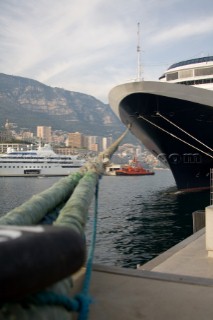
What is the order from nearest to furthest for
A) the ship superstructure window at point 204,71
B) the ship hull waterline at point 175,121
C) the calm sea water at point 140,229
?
the calm sea water at point 140,229 → the ship hull waterline at point 175,121 → the ship superstructure window at point 204,71

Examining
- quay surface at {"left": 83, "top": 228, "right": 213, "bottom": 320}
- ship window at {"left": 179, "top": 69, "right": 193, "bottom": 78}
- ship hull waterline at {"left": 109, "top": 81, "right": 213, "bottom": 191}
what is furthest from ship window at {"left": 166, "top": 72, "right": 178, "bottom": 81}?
quay surface at {"left": 83, "top": 228, "right": 213, "bottom": 320}

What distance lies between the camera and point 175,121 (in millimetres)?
25141

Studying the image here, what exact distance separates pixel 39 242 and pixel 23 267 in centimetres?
12

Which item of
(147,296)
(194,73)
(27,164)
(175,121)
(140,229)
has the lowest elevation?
(140,229)

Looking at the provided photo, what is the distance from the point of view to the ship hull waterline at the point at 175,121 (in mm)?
22422

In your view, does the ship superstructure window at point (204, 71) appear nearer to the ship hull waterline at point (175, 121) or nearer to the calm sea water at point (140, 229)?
the ship hull waterline at point (175, 121)

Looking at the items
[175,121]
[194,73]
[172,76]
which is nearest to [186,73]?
[194,73]

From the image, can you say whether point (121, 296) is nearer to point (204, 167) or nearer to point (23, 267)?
point (23, 267)

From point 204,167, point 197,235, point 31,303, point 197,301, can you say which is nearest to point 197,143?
point 204,167

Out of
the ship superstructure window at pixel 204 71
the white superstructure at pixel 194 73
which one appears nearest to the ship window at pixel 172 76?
the white superstructure at pixel 194 73

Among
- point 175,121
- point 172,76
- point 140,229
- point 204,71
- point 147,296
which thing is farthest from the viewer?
point 172,76

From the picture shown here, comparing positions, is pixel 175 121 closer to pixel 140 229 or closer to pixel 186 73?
pixel 186 73

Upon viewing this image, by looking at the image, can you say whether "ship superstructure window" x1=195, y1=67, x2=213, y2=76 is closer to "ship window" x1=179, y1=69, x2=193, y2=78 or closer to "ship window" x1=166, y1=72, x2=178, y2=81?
"ship window" x1=179, y1=69, x2=193, y2=78

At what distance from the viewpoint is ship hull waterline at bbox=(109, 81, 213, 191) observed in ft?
73.6
